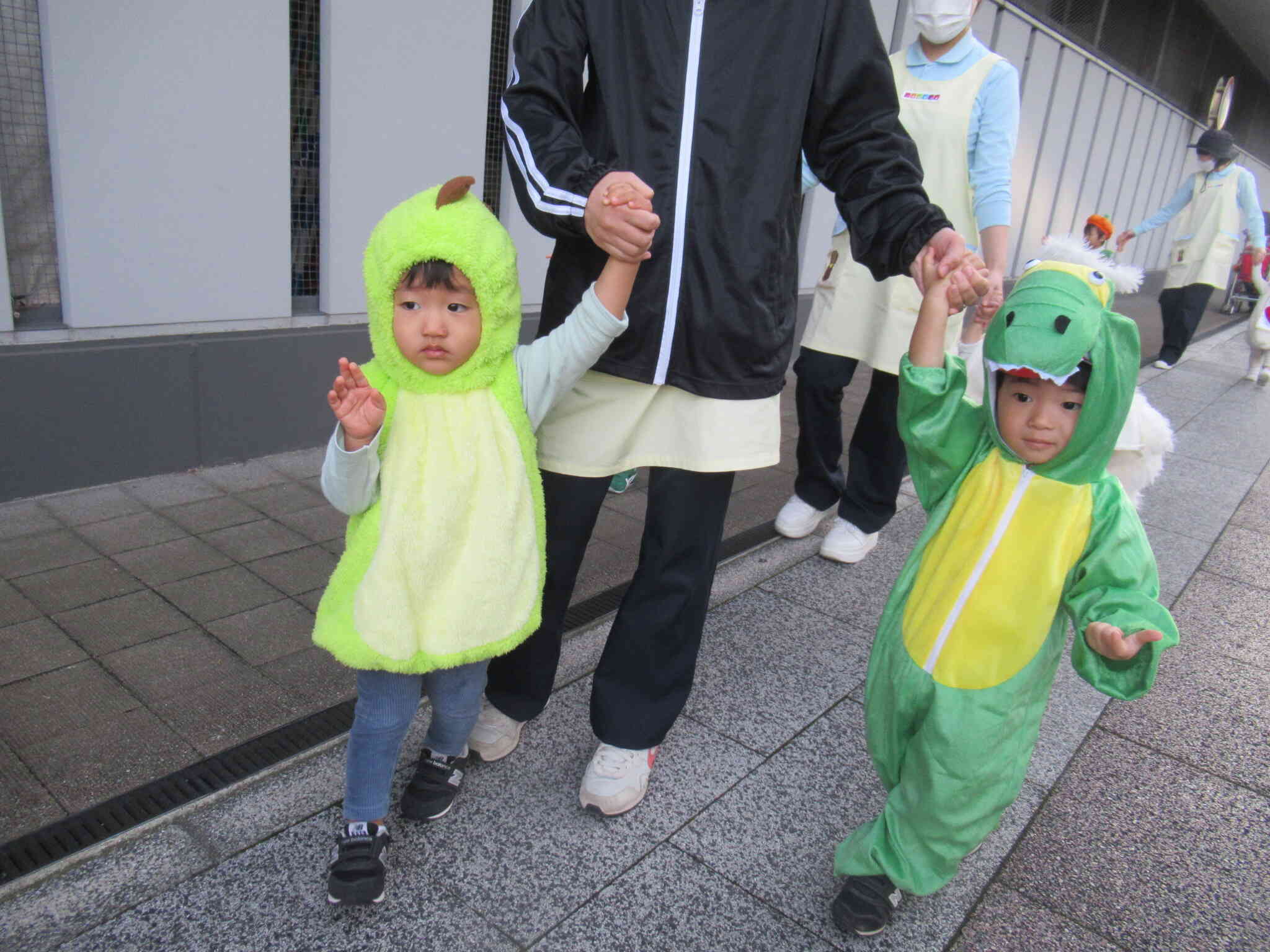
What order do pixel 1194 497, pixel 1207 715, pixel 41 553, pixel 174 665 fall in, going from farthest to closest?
1. pixel 1194 497
2. pixel 41 553
3. pixel 1207 715
4. pixel 174 665

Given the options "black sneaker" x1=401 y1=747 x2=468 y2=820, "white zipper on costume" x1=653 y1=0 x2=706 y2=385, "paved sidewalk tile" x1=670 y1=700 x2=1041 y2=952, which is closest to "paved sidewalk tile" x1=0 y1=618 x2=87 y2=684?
"black sneaker" x1=401 y1=747 x2=468 y2=820

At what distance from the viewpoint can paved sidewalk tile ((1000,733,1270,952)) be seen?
2098mm

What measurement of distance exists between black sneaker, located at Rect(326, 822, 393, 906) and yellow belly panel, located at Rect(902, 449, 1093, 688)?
1147 mm

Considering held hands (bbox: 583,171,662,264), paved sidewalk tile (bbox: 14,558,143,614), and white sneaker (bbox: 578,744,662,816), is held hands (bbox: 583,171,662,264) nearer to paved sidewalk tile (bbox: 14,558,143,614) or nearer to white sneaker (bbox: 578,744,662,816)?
white sneaker (bbox: 578,744,662,816)

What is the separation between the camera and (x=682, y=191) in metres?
1.94

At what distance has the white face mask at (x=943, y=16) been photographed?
3.31 m

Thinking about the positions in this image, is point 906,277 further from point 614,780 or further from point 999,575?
point 614,780

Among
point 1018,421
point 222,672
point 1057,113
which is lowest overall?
point 222,672

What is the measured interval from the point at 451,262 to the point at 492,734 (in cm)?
119

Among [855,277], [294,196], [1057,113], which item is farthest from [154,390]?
[1057,113]

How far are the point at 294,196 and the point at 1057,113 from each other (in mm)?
10575

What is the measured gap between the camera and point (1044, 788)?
2.55 meters

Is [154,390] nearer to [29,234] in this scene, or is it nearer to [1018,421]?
[29,234]

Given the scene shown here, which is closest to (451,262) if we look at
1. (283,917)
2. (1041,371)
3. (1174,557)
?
(1041,371)
